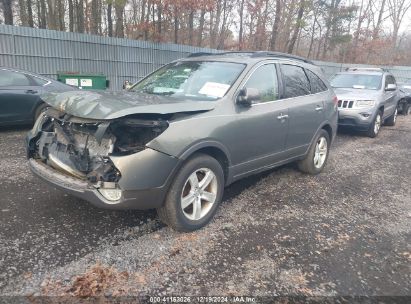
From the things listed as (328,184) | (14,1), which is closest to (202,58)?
(328,184)

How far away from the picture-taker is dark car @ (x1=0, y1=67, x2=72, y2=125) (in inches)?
276

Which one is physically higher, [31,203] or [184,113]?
[184,113]

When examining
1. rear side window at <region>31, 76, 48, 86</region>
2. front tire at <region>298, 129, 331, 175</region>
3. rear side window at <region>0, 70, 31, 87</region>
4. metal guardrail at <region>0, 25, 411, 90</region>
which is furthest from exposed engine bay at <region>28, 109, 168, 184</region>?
metal guardrail at <region>0, 25, 411, 90</region>

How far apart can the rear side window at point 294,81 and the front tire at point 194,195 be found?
1.74m

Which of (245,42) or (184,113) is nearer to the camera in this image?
(184,113)

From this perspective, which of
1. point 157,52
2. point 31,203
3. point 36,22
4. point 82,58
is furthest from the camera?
point 36,22

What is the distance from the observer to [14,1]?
20.8m

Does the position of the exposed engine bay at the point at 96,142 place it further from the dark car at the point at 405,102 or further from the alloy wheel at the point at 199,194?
the dark car at the point at 405,102

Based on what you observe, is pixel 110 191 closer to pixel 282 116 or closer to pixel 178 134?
pixel 178 134

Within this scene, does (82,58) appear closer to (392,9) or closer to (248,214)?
(248,214)

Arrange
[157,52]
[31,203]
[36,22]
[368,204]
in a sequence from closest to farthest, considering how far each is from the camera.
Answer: [31,203], [368,204], [157,52], [36,22]

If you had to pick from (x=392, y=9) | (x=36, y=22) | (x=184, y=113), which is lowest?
(x=184, y=113)

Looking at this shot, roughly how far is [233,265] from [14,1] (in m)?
23.7

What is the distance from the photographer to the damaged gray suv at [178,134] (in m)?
2.94
